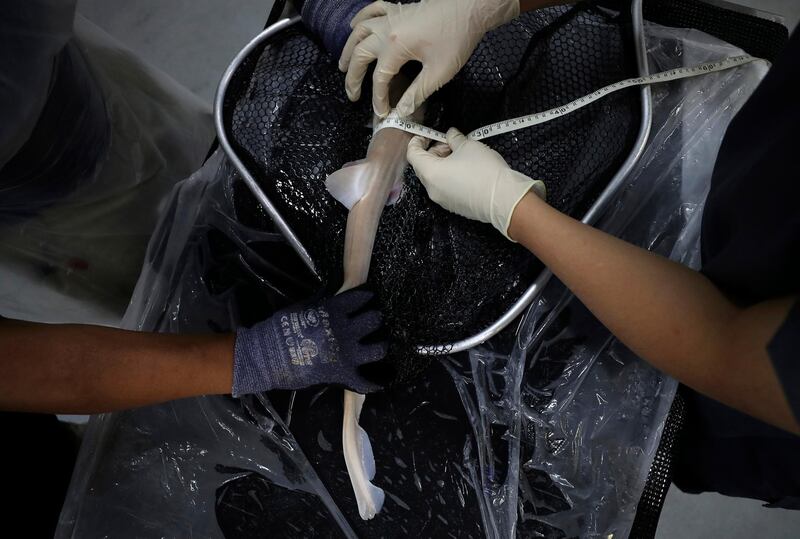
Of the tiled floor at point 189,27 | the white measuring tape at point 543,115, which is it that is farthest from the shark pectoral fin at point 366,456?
the tiled floor at point 189,27

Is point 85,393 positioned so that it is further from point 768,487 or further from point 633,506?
point 768,487

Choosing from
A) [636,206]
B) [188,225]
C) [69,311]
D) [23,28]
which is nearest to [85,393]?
[188,225]

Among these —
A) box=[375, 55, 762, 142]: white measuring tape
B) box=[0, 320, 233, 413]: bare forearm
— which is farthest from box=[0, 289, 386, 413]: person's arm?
box=[375, 55, 762, 142]: white measuring tape

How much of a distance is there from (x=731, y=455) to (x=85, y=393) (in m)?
0.88

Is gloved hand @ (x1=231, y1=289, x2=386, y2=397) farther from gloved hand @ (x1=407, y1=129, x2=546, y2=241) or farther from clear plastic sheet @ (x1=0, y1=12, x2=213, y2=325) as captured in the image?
clear plastic sheet @ (x1=0, y1=12, x2=213, y2=325)

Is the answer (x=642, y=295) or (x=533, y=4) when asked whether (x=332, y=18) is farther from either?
(x=642, y=295)

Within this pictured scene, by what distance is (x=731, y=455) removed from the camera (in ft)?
2.76

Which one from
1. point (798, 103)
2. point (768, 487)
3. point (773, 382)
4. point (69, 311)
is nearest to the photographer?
point (773, 382)

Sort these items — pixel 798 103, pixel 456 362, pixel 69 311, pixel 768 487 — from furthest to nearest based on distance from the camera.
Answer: pixel 69 311 < pixel 456 362 < pixel 768 487 < pixel 798 103

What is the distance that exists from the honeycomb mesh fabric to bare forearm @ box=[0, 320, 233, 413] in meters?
0.22

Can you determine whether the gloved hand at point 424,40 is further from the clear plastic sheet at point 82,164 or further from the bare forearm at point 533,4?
the clear plastic sheet at point 82,164

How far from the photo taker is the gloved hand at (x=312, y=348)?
2.65 feet

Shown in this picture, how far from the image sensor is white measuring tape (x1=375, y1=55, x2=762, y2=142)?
2.93ft

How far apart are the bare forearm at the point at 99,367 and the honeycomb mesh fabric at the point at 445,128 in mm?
217
